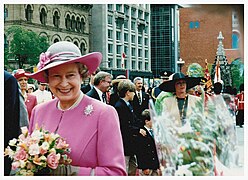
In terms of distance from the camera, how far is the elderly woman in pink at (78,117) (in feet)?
6.94

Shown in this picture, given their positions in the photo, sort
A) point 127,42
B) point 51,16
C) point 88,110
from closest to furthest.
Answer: point 88,110 < point 127,42 < point 51,16

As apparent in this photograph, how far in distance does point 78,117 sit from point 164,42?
4.34 metres

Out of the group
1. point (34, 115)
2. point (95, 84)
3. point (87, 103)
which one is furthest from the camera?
point (95, 84)

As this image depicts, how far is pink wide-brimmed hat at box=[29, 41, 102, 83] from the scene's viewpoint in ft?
7.22

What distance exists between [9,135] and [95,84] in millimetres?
2726

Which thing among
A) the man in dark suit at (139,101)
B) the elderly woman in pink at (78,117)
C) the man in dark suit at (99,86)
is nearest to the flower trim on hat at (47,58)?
the elderly woman in pink at (78,117)

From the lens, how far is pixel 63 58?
2.21m

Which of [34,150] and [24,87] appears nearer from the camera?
[34,150]

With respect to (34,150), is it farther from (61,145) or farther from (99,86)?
(99,86)

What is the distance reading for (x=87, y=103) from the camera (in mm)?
2223

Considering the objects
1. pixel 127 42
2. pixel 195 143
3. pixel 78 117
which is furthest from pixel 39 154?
pixel 127 42
